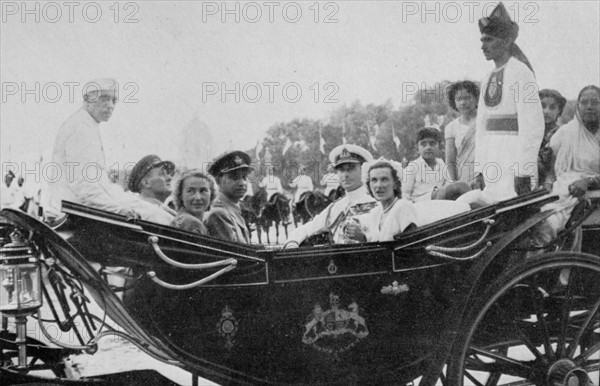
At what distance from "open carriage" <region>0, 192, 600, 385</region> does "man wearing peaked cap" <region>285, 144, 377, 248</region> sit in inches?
7.0

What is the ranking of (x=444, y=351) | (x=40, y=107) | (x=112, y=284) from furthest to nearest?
(x=444, y=351), (x=112, y=284), (x=40, y=107)

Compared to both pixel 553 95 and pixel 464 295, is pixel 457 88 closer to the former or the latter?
pixel 553 95

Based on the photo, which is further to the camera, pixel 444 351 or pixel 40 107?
pixel 444 351

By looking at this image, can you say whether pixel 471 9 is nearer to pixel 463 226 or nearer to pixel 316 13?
pixel 316 13

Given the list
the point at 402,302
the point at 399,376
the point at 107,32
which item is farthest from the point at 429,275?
the point at 107,32

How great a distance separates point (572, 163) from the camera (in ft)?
10.1

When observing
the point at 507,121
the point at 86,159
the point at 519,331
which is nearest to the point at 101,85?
the point at 86,159

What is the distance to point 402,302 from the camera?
286 centimetres

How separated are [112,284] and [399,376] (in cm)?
140

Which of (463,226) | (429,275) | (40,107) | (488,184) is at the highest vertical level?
(40,107)

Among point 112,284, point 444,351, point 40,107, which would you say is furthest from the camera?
point 444,351

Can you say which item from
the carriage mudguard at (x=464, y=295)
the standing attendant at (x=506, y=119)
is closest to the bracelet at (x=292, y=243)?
the carriage mudguard at (x=464, y=295)

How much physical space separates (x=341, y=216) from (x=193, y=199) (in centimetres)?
71

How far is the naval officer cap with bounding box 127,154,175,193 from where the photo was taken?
2.54m
